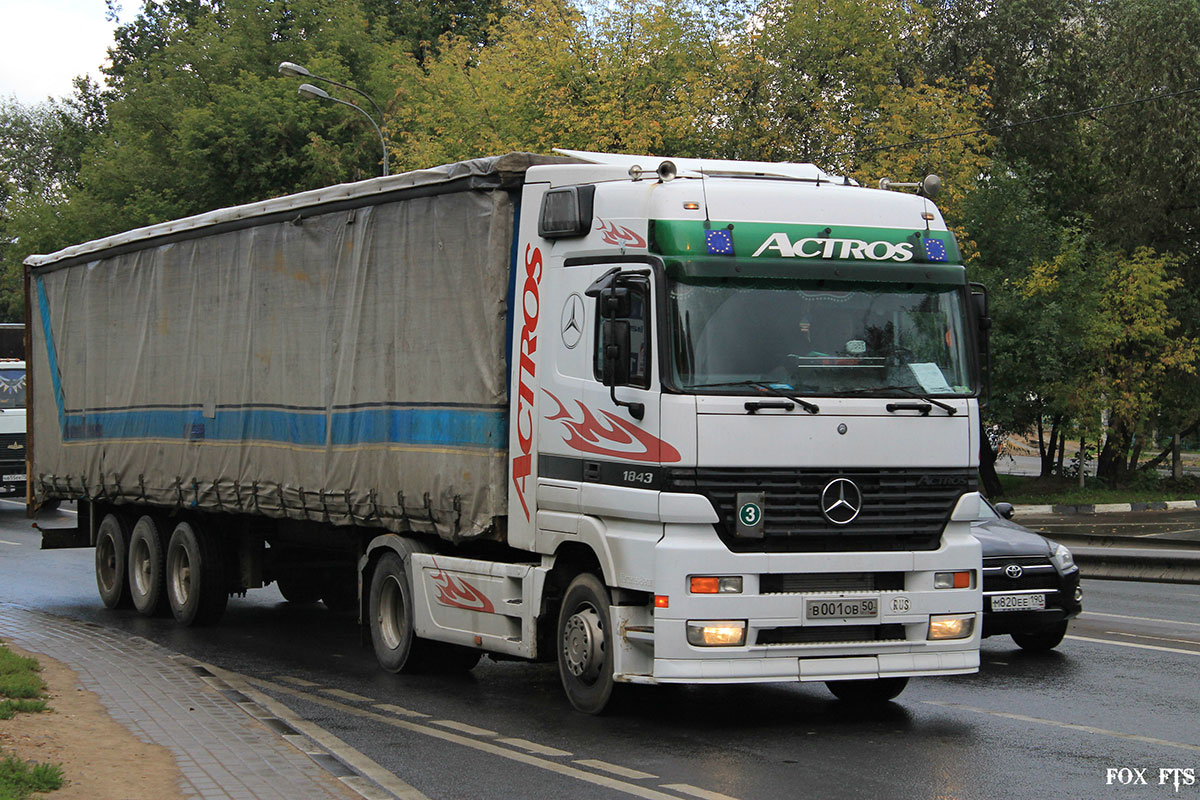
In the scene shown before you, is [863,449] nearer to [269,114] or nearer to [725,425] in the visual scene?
[725,425]

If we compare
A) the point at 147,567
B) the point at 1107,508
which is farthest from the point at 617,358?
the point at 1107,508

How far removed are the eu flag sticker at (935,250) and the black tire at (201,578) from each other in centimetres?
832

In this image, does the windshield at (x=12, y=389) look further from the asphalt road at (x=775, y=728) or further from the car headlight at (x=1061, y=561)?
the car headlight at (x=1061, y=561)

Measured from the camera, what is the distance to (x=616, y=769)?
25.9 feet

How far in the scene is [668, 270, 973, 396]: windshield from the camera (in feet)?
28.8

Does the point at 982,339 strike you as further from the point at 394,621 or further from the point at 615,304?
the point at 394,621

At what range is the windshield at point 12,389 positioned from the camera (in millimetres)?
31609

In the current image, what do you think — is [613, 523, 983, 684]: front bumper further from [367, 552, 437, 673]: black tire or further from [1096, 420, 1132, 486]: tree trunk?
[1096, 420, 1132, 486]: tree trunk

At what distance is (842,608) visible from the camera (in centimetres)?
884

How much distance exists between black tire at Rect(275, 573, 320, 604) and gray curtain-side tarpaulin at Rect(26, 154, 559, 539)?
136 centimetres

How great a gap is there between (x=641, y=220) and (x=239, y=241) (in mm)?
6034

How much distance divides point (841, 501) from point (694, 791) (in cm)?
228

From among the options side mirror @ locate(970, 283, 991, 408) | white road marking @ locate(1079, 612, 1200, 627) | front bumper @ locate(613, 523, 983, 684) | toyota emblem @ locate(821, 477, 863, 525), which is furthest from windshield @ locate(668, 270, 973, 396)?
white road marking @ locate(1079, 612, 1200, 627)

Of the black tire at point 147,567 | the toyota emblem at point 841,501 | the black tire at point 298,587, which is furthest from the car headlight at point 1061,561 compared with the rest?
the black tire at point 147,567
